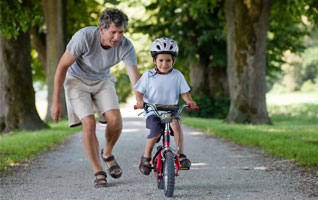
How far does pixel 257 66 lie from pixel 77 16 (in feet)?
38.7

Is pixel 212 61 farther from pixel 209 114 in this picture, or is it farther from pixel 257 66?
pixel 257 66

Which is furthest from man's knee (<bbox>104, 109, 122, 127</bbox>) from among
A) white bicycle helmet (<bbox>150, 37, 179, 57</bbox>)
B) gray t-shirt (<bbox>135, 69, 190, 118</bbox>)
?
white bicycle helmet (<bbox>150, 37, 179, 57</bbox>)

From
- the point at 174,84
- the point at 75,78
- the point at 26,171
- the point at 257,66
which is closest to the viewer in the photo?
the point at 174,84

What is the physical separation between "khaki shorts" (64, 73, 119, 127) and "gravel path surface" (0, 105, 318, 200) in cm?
89

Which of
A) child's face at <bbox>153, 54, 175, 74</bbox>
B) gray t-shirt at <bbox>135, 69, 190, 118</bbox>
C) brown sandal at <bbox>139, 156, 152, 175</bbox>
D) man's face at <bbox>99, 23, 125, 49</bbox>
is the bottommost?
brown sandal at <bbox>139, 156, 152, 175</bbox>

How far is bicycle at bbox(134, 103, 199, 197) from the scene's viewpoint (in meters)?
5.01

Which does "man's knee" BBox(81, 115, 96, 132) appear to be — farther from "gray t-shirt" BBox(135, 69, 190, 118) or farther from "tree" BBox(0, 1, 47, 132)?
"tree" BBox(0, 1, 47, 132)

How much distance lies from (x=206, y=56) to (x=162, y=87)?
797 inches

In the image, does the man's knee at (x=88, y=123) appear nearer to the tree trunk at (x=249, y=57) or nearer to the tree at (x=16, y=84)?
the tree at (x=16, y=84)

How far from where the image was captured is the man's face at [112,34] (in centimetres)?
529

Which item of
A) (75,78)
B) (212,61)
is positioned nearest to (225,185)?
(75,78)

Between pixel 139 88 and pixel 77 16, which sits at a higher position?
pixel 77 16

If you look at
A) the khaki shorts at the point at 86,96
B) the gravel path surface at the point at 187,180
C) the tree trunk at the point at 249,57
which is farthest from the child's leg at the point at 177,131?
the tree trunk at the point at 249,57

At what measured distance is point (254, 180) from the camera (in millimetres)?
6133
